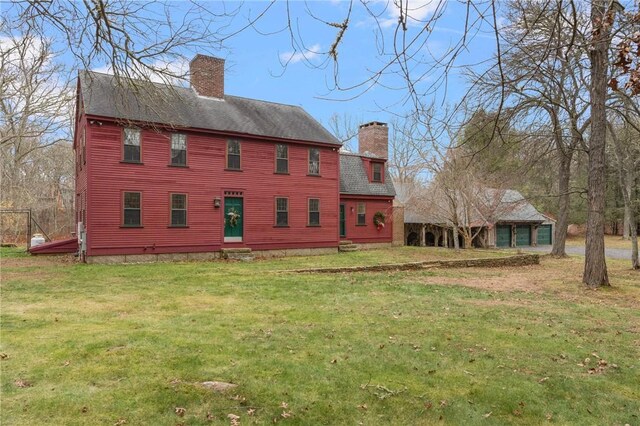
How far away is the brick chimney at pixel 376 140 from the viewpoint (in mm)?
25797

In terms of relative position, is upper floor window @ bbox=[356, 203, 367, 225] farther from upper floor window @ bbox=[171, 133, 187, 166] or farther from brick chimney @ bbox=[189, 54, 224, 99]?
upper floor window @ bbox=[171, 133, 187, 166]

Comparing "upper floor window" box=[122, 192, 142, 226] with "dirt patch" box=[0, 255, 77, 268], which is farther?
"upper floor window" box=[122, 192, 142, 226]

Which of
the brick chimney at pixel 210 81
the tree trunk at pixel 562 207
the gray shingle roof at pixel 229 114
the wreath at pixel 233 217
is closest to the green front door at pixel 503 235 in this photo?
the tree trunk at pixel 562 207

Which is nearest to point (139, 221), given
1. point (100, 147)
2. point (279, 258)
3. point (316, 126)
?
point (100, 147)

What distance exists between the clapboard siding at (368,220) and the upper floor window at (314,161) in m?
3.14

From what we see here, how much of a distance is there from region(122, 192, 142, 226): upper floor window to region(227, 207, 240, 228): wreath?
351 cm

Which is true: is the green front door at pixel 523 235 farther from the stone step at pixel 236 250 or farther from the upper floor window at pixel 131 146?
the upper floor window at pixel 131 146

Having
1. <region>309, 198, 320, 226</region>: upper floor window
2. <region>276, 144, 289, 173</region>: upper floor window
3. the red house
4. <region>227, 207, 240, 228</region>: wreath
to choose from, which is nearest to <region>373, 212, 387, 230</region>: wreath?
the red house

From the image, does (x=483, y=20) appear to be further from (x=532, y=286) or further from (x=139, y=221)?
(x=139, y=221)

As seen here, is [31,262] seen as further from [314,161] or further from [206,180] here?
[314,161]

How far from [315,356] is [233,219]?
13441 millimetres

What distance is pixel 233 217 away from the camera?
59.0 ft

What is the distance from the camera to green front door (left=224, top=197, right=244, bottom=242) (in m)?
18.0

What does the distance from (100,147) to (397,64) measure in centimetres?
1464
